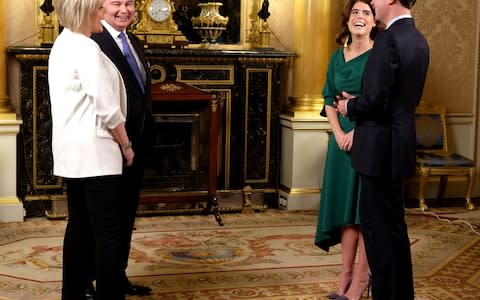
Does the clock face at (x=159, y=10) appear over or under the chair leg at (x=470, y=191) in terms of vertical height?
over

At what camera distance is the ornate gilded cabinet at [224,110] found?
6.45 meters

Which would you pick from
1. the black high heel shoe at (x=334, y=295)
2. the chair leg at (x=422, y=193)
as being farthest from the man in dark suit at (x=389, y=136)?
the chair leg at (x=422, y=193)

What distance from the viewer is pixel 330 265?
17.5 ft

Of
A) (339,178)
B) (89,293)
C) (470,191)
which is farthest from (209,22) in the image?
(89,293)

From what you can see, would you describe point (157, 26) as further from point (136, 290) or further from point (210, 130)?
point (136, 290)

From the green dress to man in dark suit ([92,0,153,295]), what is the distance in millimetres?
1010

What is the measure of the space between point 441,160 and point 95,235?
174 inches

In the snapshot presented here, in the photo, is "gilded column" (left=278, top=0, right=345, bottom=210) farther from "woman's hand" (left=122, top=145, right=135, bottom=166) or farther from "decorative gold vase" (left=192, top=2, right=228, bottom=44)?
"woman's hand" (left=122, top=145, right=135, bottom=166)

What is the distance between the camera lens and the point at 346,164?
14.5 ft

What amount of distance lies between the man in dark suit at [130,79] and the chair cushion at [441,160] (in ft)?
11.8

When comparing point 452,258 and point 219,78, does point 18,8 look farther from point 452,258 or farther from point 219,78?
point 452,258

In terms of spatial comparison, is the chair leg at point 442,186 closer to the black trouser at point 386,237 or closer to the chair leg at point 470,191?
the chair leg at point 470,191

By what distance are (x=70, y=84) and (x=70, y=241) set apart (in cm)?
76

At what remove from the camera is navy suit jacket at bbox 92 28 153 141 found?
392 centimetres
